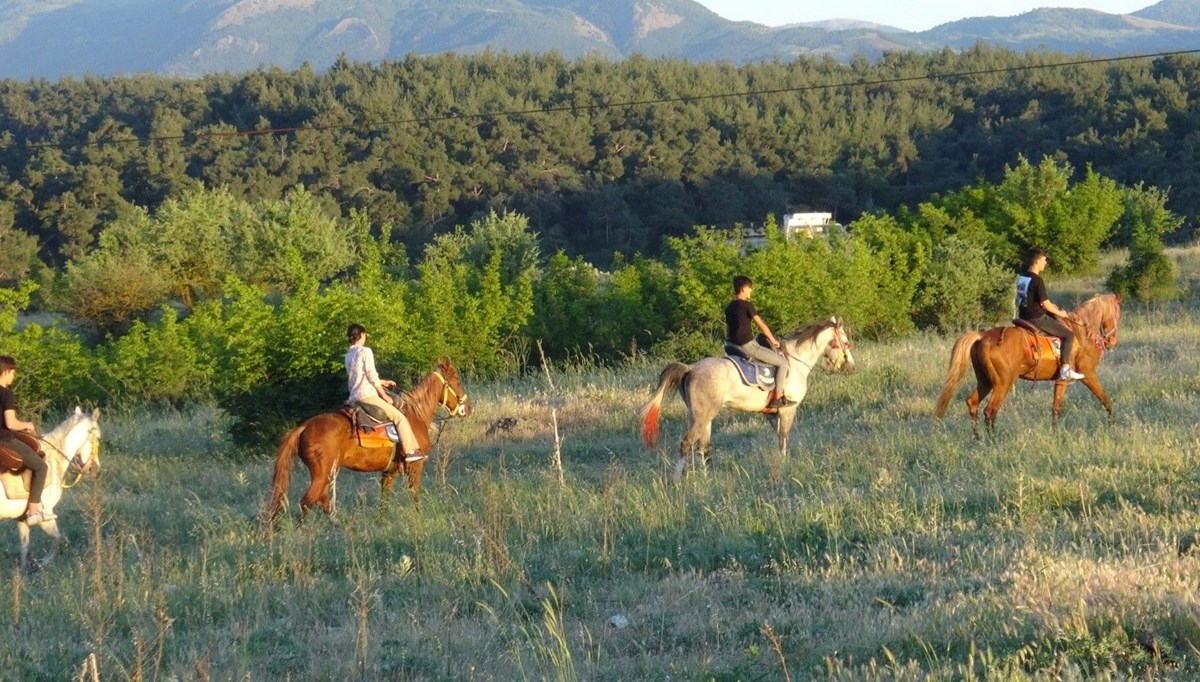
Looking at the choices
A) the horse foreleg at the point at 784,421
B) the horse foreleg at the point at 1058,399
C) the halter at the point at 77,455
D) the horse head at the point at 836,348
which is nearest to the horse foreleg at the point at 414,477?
the halter at the point at 77,455

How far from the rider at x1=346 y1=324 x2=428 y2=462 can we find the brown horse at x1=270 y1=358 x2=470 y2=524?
163 millimetres

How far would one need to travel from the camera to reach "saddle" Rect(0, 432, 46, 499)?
9.88m

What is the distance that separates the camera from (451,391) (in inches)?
472

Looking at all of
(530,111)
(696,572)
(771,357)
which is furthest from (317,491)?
(530,111)

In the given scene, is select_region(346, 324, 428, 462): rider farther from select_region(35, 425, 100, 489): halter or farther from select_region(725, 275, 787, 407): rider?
select_region(725, 275, 787, 407): rider

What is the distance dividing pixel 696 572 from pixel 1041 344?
6918 mm

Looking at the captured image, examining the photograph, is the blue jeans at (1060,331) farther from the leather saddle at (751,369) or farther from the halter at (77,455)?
the halter at (77,455)

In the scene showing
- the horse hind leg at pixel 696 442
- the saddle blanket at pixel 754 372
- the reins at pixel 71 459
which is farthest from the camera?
the saddle blanket at pixel 754 372

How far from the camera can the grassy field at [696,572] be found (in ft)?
19.0

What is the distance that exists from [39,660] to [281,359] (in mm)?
10377

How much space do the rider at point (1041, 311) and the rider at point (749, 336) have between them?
274 centimetres

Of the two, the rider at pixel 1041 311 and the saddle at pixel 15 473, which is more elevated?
the rider at pixel 1041 311

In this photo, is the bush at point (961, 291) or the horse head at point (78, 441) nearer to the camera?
the horse head at point (78, 441)

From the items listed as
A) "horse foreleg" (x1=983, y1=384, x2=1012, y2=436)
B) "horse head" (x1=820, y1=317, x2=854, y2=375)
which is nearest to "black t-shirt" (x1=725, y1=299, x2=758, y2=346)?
"horse head" (x1=820, y1=317, x2=854, y2=375)
